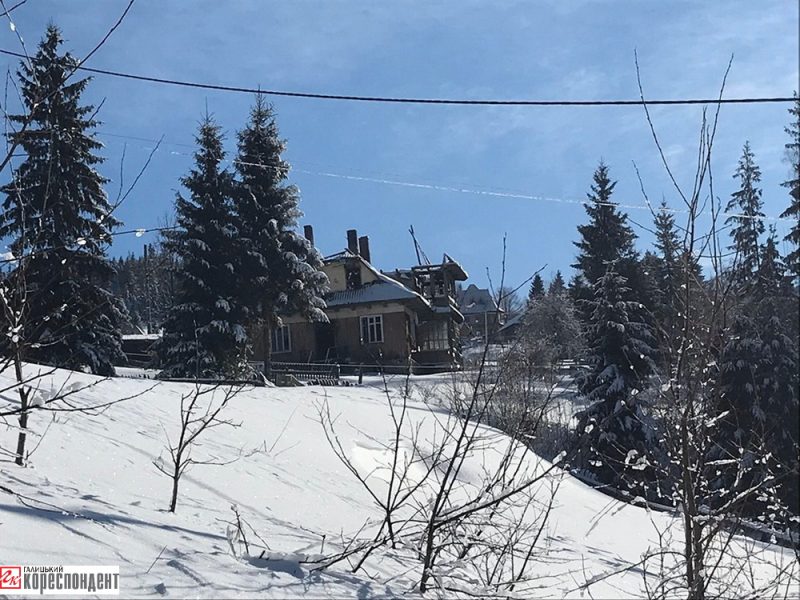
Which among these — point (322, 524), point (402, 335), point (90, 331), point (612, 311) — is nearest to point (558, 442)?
point (612, 311)

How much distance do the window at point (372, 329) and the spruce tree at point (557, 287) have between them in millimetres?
17798

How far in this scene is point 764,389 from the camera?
1007 centimetres

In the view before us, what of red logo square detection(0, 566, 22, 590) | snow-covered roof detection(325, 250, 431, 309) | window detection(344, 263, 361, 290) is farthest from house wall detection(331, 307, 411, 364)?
red logo square detection(0, 566, 22, 590)

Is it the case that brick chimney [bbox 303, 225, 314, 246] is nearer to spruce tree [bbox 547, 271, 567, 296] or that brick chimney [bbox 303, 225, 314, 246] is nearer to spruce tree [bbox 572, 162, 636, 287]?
spruce tree [bbox 572, 162, 636, 287]

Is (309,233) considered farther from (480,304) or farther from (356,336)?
(480,304)

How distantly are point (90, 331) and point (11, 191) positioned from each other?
56.0 ft

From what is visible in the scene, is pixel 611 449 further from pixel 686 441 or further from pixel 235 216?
pixel 686 441

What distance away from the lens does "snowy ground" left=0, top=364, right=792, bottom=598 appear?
4340mm

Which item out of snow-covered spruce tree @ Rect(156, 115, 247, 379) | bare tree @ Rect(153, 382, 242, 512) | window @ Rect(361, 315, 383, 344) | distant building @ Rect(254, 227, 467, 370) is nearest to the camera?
bare tree @ Rect(153, 382, 242, 512)

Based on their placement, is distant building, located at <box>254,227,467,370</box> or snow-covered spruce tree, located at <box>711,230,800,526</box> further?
distant building, located at <box>254,227,467,370</box>

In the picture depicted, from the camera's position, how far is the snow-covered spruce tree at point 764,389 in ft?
18.1

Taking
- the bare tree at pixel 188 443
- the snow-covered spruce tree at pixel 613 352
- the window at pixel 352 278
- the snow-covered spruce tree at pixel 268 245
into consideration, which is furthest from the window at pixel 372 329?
the bare tree at pixel 188 443

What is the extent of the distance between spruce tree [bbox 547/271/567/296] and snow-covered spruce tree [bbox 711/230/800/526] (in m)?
36.9

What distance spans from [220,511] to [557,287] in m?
51.5
